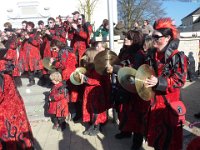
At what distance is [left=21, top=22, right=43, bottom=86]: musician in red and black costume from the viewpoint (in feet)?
27.6

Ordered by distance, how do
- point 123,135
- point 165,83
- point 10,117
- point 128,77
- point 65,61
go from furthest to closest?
point 65,61 < point 123,135 < point 128,77 < point 10,117 < point 165,83

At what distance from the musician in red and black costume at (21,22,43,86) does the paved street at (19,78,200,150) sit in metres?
0.75

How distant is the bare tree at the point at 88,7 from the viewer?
53.8 feet

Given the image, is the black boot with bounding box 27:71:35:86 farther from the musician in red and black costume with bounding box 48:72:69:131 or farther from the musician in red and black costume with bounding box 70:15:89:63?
the musician in red and black costume with bounding box 48:72:69:131

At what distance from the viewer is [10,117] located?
334cm

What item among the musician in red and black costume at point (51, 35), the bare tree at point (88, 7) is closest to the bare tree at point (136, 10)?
the bare tree at point (88, 7)

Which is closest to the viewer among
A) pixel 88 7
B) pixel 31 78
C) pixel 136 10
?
pixel 31 78

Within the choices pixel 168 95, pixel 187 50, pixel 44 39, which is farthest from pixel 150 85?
pixel 187 50

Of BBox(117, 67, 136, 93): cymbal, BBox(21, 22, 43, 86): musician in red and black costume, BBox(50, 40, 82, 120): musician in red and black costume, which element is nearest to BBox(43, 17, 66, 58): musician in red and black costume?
BBox(21, 22, 43, 86): musician in red and black costume

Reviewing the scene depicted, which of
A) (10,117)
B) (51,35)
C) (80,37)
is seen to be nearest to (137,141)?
(10,117)

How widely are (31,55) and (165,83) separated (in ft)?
19.3

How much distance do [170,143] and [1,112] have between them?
1.92 metres

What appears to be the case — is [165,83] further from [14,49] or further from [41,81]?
[14,49]

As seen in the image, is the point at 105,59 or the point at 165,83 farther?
the point at 105,59
